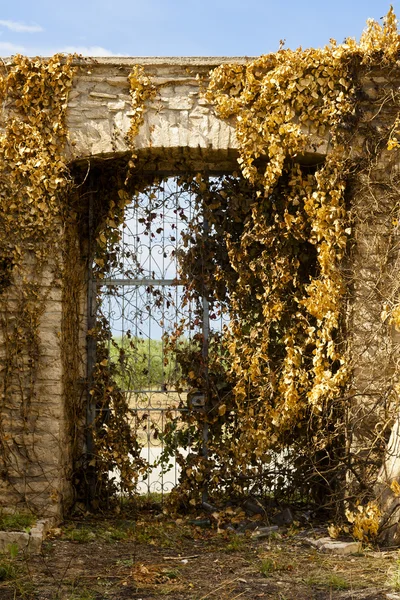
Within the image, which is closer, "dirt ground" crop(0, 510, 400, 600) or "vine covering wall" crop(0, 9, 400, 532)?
"dirt ground" crop(0, 510, 400, 600)

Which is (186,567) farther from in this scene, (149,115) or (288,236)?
(149,115)

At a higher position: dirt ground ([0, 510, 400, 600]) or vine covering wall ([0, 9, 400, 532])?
vine covering wall ([0, 9, 400, 532])

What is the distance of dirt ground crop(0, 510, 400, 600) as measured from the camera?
4.25 meters

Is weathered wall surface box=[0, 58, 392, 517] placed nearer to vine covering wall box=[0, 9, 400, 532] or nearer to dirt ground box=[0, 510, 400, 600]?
vine covering wall box=[0, 9, 400, 532]

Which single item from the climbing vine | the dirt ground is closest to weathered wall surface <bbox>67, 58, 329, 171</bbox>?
the climbing vine

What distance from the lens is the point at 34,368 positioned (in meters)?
5.79

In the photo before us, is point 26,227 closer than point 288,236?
Yes

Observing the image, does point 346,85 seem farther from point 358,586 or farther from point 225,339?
point 358,586

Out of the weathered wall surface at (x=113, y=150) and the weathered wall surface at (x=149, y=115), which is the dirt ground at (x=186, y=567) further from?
the weathered wall surface at (x=149, y=115)

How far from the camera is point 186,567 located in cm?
484

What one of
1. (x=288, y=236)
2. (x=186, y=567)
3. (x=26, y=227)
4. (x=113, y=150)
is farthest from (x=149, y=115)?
(x=186, y=567)

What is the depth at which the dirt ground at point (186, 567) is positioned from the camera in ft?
14.0

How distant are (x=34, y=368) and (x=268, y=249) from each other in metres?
2.21

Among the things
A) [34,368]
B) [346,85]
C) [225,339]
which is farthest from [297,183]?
[34,368]
